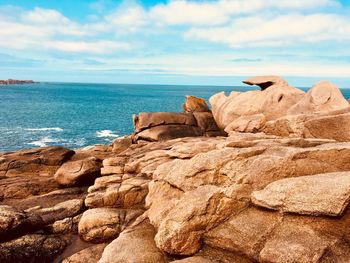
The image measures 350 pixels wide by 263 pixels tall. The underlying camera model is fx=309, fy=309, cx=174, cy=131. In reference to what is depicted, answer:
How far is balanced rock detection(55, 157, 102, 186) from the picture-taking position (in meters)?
25.6

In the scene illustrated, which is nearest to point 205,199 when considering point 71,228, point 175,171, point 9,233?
point 175,171

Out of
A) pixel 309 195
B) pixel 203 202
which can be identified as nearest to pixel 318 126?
pixel 309 195

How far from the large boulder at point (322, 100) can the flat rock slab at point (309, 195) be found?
16241 mm

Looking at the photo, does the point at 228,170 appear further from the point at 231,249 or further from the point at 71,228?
the point at 71,228

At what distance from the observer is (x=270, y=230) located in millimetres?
11555

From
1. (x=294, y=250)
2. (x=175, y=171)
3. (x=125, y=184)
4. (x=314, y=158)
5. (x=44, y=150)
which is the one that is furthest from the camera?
(x=44, y=150)

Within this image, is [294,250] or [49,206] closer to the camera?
[294,250]

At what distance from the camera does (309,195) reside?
445 inches

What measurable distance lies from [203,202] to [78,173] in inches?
629

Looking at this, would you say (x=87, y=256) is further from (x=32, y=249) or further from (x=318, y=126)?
(x=318, y=126)

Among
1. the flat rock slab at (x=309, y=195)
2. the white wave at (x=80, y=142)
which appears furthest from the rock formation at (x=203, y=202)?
the white wave at (x=80, y=142)

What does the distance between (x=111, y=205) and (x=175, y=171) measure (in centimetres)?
591

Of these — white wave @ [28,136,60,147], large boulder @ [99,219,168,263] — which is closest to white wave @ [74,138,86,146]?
white wave @ [28,136,60,147]

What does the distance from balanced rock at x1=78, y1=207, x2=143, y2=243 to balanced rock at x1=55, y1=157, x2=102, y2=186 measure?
7.84m
